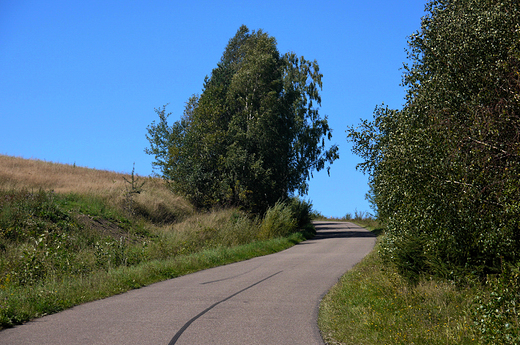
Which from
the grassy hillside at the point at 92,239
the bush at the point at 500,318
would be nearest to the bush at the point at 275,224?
the grassy hillside at the point at 92,239

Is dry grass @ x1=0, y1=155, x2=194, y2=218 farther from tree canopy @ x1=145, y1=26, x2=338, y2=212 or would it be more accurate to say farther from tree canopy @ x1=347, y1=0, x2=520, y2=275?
tree canopy @ x1=347, y1=0, x2=520, y2=275

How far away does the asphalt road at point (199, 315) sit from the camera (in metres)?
7.07

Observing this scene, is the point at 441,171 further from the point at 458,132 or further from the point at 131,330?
the point at 131,330

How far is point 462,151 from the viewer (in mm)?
8094

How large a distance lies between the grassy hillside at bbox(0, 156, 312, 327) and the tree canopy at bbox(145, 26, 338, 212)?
256cm

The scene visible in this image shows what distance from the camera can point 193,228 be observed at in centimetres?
2403

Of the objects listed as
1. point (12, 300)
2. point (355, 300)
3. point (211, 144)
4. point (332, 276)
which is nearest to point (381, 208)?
point (332, 276)

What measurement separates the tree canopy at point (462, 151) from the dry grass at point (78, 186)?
63.2 feet

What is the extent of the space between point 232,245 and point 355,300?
14725 millimetres

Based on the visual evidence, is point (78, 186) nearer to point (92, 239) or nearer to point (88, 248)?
point (92, 239)

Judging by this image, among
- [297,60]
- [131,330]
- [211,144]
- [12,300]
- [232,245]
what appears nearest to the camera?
[131,330]

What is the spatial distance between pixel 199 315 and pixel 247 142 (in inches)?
1070

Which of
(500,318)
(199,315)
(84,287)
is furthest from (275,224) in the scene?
(500,318)

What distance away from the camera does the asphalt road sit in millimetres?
7074
